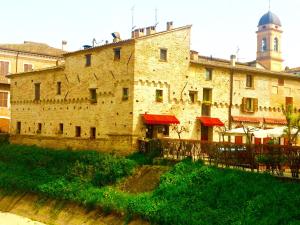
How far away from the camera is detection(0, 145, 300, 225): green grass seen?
19781 mm

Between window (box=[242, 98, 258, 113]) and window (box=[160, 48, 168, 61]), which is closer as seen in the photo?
window (box=[160, 48, 168, 61])

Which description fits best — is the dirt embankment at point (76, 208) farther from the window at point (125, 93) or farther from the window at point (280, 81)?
the window at point (280, 81)

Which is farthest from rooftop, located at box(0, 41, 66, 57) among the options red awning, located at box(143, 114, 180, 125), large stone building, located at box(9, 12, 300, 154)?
red awning, located at box(143, 114, 180, 125)

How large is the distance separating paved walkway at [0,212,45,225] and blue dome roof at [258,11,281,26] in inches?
2520

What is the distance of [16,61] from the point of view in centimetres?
5275

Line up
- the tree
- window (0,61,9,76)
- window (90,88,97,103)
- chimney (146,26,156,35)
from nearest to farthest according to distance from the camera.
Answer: the tree
chimney (146,26,156,35)
window (90,88,97,103)
window (0,61,9,76)

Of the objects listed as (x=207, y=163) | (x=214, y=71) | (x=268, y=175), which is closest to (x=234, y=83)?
(x=214, y=71)

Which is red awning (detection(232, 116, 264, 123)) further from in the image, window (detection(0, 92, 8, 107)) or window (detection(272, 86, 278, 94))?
window (detection(0, 92, 8, 107))

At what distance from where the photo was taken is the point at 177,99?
33531 millimetres

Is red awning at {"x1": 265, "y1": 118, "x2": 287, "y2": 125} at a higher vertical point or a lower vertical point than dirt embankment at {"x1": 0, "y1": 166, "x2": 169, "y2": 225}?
higher

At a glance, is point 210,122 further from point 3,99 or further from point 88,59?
point 3,99

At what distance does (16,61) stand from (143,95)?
26660 mm

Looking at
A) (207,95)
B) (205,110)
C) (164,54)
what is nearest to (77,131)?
(164,54)

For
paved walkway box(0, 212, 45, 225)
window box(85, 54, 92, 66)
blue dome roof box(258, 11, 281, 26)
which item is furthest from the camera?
blue dome roof box(258, 11, 281, 26)
